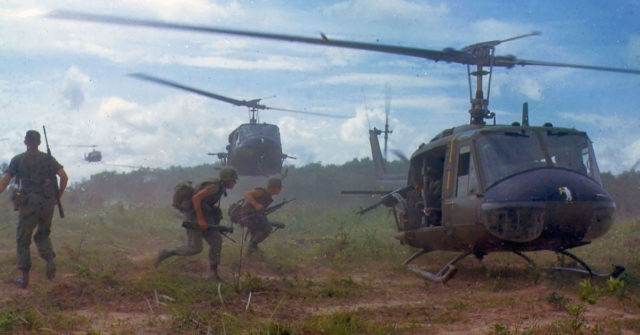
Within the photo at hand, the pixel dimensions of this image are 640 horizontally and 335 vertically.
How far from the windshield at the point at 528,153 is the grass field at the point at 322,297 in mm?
1389

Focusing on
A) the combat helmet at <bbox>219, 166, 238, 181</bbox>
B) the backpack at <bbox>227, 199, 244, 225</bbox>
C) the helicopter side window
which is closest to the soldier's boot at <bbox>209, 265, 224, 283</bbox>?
the combat helmet at <bbox>219, 166, 238, 181</bbox>

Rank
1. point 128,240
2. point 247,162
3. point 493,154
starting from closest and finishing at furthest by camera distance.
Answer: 1. point 493,154
2. point 128,240
3. point 247,162

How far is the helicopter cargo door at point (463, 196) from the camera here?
696cm

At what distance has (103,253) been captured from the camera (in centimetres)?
1039

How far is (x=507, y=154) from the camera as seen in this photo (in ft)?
22.7

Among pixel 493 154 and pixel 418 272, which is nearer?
pixel 493 154

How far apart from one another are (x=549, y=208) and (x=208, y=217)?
176 inches

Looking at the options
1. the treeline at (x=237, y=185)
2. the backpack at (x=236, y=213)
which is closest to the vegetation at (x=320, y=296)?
the backpack at (x=236, y=213)

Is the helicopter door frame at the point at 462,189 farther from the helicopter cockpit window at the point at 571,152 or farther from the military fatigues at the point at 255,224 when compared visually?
the military fatigues at the point at 255,224

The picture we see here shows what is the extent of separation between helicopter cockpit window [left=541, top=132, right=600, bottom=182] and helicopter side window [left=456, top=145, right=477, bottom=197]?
947 mm

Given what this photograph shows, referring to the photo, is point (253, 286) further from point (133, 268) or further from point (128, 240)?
point (128, 240)

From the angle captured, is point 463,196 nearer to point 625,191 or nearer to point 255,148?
point 255,148

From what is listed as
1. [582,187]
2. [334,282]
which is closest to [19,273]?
[334,282]

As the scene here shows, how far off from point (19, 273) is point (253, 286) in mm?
3845
